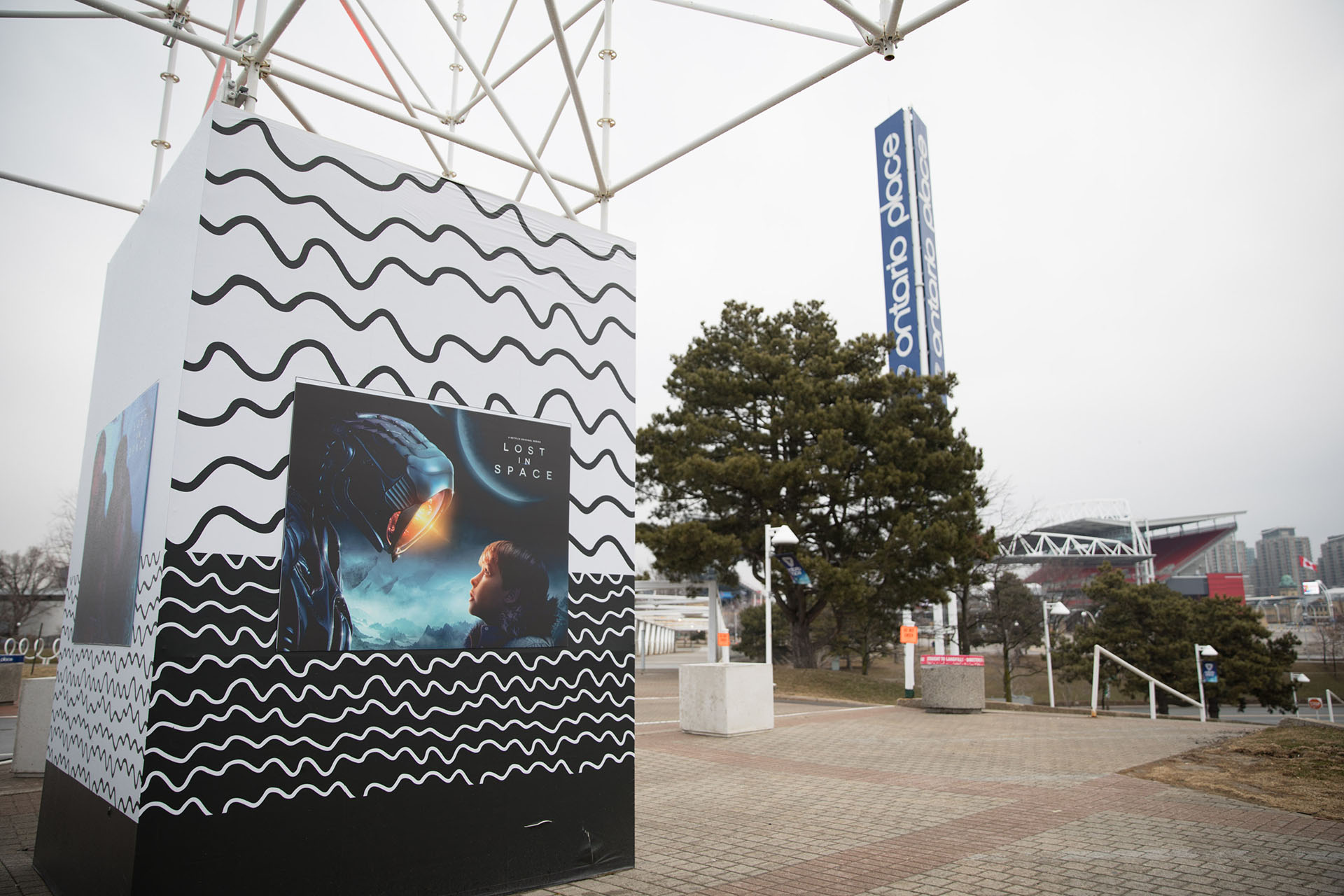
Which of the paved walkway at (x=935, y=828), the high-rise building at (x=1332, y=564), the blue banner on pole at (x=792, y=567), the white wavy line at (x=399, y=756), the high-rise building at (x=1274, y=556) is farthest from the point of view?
the high-rise building at (x=1274, y=556)

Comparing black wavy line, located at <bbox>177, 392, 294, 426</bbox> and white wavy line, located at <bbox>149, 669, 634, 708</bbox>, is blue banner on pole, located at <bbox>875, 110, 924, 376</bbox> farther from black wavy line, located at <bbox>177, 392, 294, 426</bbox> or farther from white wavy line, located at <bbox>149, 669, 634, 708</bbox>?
black wavy line, located at <bbox>177, 392, 294, 426</bbox>

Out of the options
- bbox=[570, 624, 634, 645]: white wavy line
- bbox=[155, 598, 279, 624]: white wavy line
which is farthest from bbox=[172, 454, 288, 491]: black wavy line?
bbox=[570, 624, 634, 645]: white wavy line

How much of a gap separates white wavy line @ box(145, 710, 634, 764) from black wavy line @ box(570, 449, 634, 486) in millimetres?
1592

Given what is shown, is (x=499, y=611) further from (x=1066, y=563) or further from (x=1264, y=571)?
(x=1264, y=571)

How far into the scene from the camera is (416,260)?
193 inches

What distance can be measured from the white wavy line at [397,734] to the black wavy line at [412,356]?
180 centimetres

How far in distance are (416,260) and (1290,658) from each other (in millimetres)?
31697

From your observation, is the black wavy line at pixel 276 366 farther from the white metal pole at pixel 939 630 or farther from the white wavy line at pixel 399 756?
the white metal pole at pixel 939 630

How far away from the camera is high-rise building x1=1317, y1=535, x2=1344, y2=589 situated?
108875 millimetres

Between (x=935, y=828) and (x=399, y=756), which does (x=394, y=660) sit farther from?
(x=935, y=828)

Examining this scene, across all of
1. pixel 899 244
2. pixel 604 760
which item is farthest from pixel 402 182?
pixel 899 244

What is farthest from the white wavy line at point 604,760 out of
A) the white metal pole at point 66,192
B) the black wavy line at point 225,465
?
the white metal pole at point 66,192

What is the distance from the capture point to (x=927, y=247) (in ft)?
98.4

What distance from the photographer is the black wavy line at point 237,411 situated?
13.1 feet
